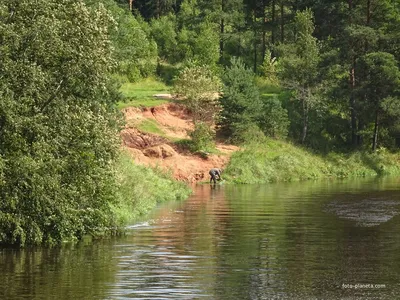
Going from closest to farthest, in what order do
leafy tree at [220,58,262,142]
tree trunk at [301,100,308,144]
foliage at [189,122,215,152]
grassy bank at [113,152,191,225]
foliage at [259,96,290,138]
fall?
grassy bank at [113,152,191,225], foliage at [189,122,215,152], leafy tree at [220,58,262,142], foliage at [259,96,290,138], tree trunk at [301,100,308,144]

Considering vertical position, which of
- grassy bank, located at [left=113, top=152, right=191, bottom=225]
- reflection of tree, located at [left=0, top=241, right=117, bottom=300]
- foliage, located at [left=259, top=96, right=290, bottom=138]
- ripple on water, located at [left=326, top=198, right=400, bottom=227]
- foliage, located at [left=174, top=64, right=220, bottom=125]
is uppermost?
foliage, located at [left=174, top=64, right=220, bottom=125]

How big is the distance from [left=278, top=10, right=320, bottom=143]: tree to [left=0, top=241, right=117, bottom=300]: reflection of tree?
5107cm

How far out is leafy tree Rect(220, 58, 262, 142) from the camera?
238 ft

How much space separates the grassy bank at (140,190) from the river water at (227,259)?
1.02m

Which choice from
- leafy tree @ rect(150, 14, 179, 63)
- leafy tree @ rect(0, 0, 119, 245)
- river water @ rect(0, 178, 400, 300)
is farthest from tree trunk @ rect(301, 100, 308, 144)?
leafy tree @ rect(0, 0, 119, 245)

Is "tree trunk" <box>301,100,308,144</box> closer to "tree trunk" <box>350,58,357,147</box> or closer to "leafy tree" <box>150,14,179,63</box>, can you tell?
"tree trunk" <box>350,58,357,147</box>

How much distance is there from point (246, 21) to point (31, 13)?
74416mm

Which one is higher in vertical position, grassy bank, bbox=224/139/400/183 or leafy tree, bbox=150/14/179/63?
leafy tree, bbox=150/14/179/63

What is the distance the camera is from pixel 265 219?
4078 centimetres

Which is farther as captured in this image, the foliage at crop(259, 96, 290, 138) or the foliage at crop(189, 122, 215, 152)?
the foliage at crop(259, 96, 290, 138)

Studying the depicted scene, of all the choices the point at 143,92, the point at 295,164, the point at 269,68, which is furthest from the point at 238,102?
the point at 269,68

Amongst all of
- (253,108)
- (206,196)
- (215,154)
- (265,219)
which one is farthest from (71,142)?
(253,108)

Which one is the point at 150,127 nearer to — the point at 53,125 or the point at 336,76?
the point at 336,76

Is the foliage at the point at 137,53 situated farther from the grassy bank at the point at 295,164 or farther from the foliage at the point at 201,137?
the grassy bank at the point at 295,164
